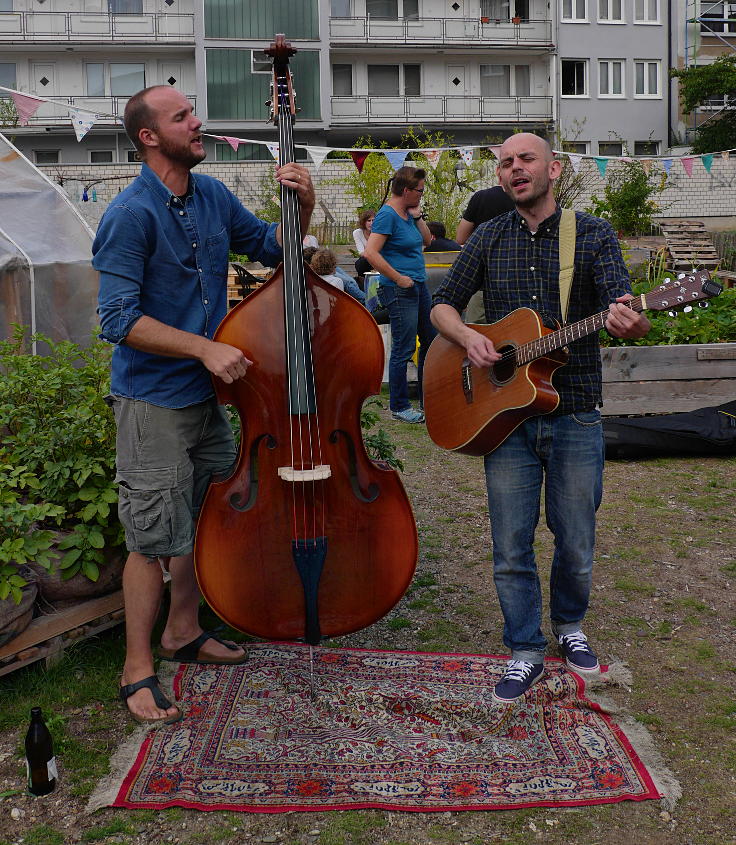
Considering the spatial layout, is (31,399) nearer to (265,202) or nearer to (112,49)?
(265,202)

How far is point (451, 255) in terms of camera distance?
35.2 feet

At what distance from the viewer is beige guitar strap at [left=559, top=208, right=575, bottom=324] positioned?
11.3ft

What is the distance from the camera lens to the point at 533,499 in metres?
3.60

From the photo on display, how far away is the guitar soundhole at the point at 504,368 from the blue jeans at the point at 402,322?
4.55m

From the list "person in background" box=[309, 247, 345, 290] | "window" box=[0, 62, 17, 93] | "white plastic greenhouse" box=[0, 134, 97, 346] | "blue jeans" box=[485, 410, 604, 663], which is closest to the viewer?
"blue jeans" box=[485, 410, 604, 663]

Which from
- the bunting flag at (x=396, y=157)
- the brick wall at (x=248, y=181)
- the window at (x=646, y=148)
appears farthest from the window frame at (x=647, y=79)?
the bunting flag at (x=396, y=157)

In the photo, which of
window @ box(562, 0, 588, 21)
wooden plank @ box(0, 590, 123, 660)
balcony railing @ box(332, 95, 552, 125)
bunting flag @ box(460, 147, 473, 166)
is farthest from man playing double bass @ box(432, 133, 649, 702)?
window @ box(562, 0, 588, 21)

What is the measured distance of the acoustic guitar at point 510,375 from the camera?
3.16 metres

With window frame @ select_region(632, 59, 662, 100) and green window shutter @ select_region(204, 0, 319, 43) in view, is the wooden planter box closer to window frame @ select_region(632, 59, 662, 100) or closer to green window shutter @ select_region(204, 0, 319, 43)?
green window shutter @ select_region(204, 0, 319, 43)

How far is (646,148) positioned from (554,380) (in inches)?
1551

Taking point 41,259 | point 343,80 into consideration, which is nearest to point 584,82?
point 343,80

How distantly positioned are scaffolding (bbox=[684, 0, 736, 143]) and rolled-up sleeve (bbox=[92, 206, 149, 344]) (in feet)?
131

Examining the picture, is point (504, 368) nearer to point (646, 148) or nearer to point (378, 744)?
point (378, 744)

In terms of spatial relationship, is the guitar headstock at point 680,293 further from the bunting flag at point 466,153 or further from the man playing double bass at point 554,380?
the bunting flag at point 466,153
